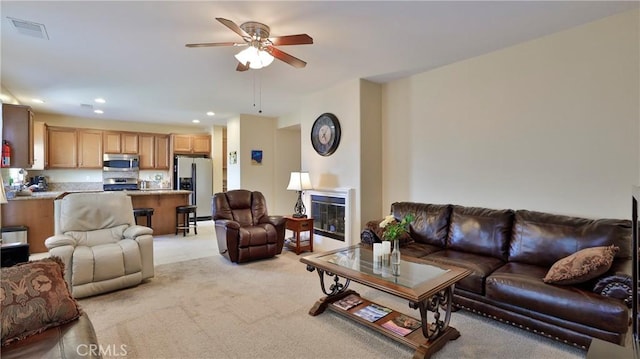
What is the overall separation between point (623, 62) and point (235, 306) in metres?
4.05

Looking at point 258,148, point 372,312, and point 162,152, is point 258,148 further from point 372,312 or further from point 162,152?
point 372,312

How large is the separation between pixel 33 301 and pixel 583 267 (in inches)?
130

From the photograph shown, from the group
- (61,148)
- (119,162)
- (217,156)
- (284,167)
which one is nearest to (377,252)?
(284,167)

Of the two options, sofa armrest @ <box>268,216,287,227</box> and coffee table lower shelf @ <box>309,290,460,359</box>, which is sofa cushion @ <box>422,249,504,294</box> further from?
sofa armrest @ <box>268,216,287,227</box>

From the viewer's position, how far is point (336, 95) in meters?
4.81

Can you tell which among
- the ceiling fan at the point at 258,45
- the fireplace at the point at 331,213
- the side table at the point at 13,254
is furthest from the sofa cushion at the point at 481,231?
the side table at the point at 13,254

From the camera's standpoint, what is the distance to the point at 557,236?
274 cm

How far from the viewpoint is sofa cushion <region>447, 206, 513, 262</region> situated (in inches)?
120

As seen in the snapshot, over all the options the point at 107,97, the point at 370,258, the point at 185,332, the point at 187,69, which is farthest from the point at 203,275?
the point at 107,97

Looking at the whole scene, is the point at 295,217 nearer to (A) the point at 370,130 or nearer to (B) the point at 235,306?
(A) the point at 370,130

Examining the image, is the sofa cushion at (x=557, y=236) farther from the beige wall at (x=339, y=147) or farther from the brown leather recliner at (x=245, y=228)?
the brown leather recliner at (x=245, y=228)

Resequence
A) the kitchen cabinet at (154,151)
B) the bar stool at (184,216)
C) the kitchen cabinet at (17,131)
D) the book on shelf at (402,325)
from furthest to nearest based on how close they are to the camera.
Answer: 1. the kitchen cabinet at (154,151)
2. the bar stool at (184,216)
3. the kitchen cabinet at (17,131)
4. the book on shelf at (402,325)

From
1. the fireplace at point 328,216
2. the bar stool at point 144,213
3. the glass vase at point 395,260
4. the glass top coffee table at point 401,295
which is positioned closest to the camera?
the glass top coffee table at point 401,295

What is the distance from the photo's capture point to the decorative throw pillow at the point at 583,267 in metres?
2.14
